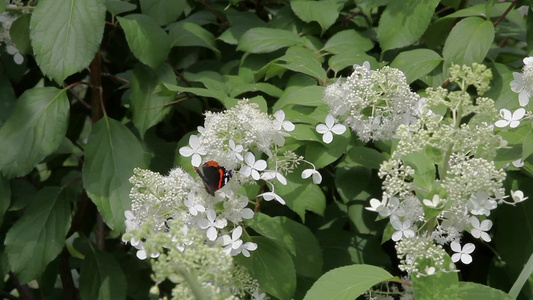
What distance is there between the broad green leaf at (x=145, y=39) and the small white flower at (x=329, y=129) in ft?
2.00

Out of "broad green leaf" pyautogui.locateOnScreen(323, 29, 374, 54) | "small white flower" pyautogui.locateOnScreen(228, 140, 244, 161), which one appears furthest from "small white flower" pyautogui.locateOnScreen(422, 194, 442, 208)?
"broad green leaf" pyautogui.locateOnScreen(323, 29, 374, 54)

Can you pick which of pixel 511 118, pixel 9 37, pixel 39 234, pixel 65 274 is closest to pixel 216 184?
pixel 511 118

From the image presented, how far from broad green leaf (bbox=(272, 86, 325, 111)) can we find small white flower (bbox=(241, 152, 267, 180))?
27 cm

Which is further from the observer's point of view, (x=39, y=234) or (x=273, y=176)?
(x=39, y=234)

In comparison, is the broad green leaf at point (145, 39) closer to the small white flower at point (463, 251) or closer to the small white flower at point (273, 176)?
the small white flower at point (273, 176)

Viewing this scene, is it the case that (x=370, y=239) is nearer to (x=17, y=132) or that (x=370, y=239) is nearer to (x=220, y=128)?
(x=220, y=128)

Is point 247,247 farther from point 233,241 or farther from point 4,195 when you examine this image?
point 4,195

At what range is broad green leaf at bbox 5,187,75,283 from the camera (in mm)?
1845

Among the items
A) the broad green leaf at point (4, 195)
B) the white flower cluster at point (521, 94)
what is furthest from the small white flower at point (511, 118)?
the broad green leaf at point (4, 195)

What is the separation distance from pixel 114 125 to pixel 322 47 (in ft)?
2.11

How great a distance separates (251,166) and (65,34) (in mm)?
691

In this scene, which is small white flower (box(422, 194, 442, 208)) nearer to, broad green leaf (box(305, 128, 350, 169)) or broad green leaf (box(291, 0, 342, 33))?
broad green leaf (box(305, 128, 350, 169))

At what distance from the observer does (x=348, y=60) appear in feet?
5.65

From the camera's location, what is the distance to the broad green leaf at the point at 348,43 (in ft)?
6.00
